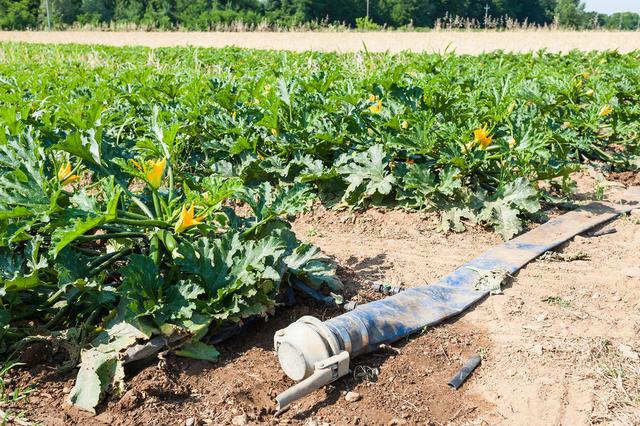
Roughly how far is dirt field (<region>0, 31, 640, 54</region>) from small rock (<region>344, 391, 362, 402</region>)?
676 inches

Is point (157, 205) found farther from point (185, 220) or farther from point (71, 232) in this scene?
point (71, 232)

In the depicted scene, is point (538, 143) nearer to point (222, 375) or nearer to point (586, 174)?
point (586, 174)

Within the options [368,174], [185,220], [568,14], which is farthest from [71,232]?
[568,14]

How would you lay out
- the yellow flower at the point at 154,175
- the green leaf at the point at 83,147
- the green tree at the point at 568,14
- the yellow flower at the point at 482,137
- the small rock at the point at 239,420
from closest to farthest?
the small rock at the point at 239,420
the yellow flower at the point at 154,175
the green leaf at the point at 83,147
the yellow flower at the point at 482,137
the green tree at the point at 568,14

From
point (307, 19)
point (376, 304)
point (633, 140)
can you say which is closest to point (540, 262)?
point (376, 304)

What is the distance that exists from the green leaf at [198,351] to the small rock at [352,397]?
624 millimetres

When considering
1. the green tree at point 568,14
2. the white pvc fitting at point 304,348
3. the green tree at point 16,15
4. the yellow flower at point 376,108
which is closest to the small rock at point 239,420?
the white pvc fitting at point 304,348

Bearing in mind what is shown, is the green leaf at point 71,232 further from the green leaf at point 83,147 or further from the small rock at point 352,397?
the small rock at point 352,397

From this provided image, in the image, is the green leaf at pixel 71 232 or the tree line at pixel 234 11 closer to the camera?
the green leaf at pixel 71 232

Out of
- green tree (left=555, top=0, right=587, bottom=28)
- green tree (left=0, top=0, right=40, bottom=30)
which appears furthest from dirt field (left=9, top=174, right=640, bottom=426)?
green tree (left=555, top=0, right=587, bottom=28)

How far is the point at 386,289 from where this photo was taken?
371 centimetres

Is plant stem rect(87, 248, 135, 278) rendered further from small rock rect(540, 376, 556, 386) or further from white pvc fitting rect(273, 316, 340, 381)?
small rock rect(540, 376, 556, 386)

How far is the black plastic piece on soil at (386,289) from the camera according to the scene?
12.1ft

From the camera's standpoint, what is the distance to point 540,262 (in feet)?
13.6
